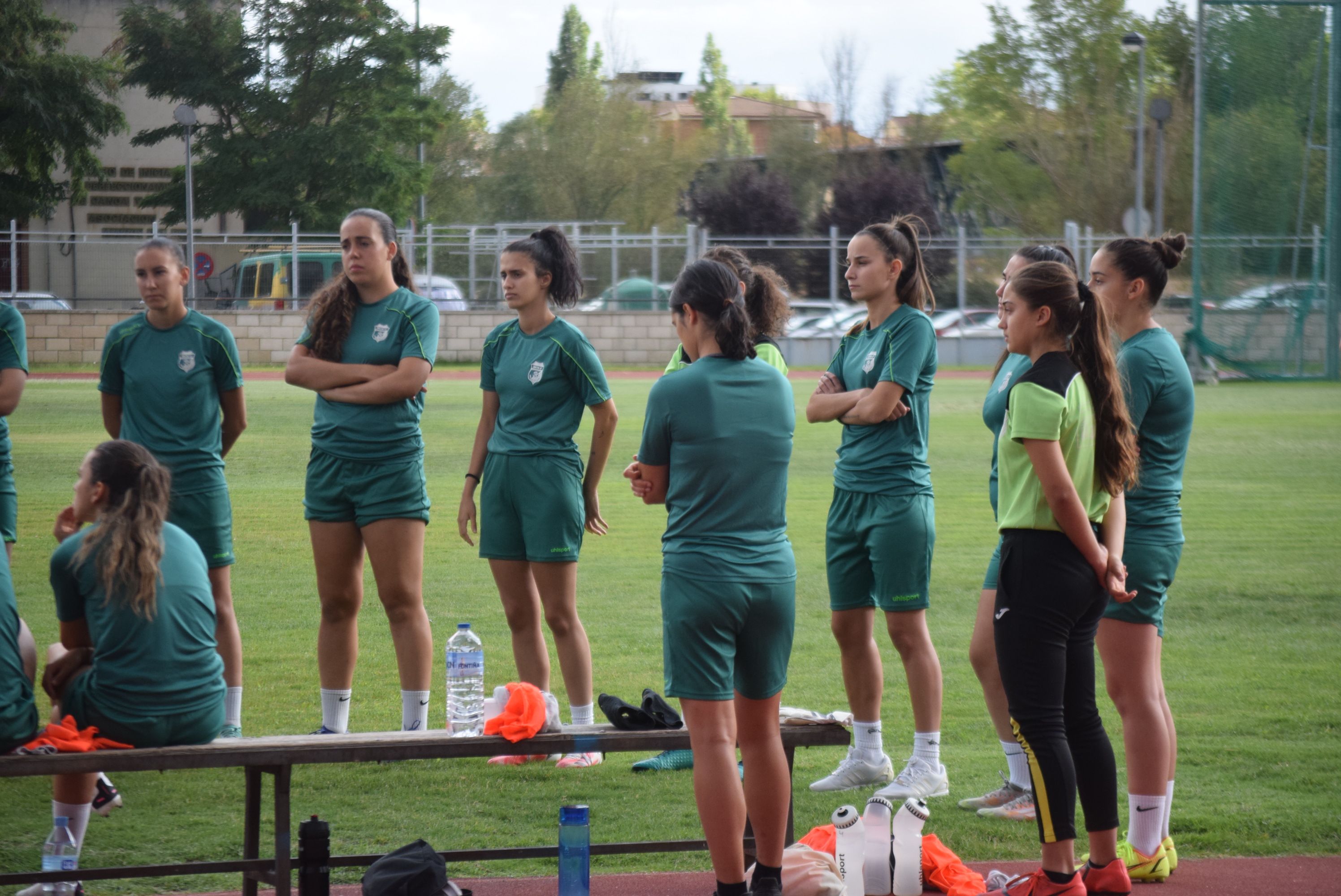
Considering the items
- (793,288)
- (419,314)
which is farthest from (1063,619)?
(793,288)

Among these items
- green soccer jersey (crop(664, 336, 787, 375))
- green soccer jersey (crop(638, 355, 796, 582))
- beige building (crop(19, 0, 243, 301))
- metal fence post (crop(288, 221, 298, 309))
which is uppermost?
beige building (crop(19, 0, 243, 301))

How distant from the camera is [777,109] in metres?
61.3

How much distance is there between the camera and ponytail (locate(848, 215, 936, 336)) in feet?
17.9

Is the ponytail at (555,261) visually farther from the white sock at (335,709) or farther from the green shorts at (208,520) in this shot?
the white sock at (335,709)

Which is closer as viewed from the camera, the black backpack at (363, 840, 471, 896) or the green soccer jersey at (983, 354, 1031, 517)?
the black backpack at (363, 840, 471, 896)

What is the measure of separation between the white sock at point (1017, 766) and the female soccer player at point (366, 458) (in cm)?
233

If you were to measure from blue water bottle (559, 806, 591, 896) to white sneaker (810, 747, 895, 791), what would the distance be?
1553mm

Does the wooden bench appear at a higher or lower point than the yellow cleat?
higher

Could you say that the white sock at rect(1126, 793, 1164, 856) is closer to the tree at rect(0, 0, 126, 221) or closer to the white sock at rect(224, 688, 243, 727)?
the white sock at rect(224, 688, 243, 727)

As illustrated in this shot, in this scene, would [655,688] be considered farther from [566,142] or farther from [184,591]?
[566,142]

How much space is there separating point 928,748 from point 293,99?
148 feet

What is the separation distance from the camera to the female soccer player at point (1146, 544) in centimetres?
448

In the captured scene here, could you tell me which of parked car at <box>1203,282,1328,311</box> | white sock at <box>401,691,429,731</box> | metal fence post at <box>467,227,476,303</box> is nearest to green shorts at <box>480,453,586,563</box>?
white sock at <box>401,691,429,731</box>

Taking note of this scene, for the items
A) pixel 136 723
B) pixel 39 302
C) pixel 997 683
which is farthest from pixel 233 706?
pixel 39 302
